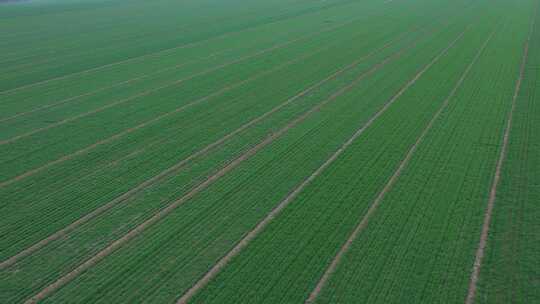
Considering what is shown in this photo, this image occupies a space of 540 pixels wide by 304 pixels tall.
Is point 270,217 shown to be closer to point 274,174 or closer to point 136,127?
point 274,174

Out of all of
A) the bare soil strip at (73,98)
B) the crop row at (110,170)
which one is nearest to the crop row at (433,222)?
the crop row at (110,170)

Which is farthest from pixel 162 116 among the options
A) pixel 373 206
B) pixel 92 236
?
pixel 373 206

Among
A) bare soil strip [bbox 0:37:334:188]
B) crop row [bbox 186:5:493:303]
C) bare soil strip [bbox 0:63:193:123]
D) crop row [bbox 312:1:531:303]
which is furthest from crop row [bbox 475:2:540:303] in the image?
bare soil strip [bbox 0:63:193:123]

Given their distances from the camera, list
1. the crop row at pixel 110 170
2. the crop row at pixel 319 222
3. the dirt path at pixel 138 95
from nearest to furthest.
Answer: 1. the crop row at pixel 319 222
2. the crop row at pixel 110 170
3. the dirt path at pixel 138 95

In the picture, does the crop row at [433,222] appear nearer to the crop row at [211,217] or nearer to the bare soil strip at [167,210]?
the crop row at [211,217]

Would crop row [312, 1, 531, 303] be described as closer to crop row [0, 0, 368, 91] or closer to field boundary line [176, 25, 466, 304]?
field boundary line [176, 25, 466, 304]

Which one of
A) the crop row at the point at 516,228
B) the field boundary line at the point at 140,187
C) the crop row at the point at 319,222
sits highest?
the field boundary line at the point at 140,187

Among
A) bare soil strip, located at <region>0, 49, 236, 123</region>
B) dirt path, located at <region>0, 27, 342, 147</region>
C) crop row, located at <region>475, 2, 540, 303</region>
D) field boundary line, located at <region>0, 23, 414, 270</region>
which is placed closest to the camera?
crop row, located at <region>475, 2, 540, 303</region>

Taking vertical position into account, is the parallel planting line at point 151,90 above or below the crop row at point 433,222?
above

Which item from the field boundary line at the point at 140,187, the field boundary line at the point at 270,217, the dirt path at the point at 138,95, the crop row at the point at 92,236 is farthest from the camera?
the dirt path at the point at 138,95
